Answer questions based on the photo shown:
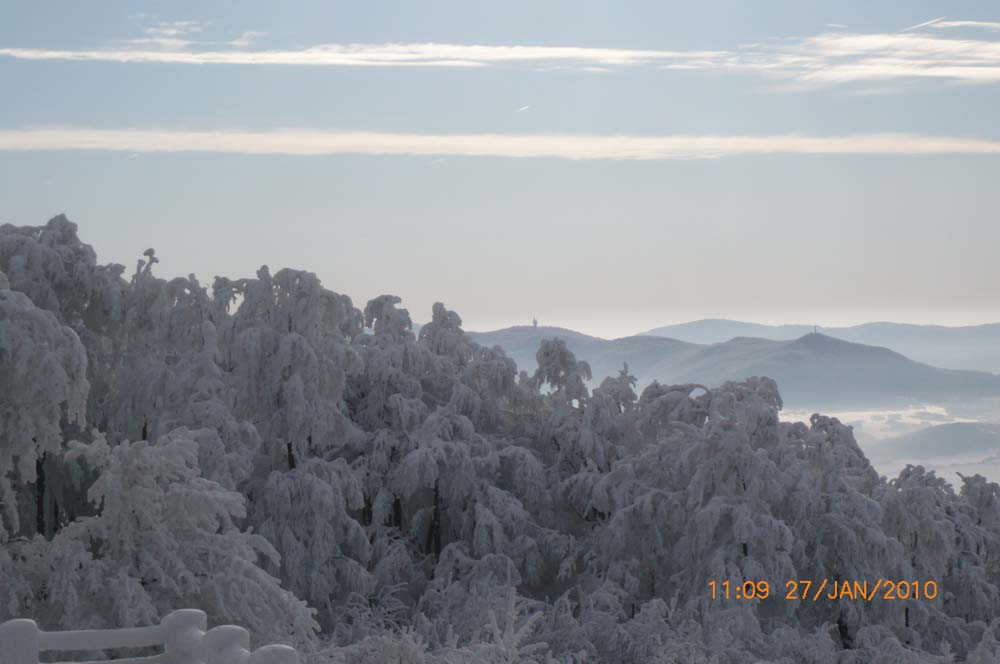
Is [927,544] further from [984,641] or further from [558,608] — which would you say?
[558,608]

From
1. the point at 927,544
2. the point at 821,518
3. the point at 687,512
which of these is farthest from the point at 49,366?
the point at 927,544

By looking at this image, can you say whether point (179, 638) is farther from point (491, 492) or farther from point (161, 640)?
point (491, 492)

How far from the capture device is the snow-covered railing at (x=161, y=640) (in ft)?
23.5

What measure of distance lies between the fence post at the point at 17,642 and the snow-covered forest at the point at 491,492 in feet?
24.3

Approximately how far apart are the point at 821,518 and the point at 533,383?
7533 millimetres

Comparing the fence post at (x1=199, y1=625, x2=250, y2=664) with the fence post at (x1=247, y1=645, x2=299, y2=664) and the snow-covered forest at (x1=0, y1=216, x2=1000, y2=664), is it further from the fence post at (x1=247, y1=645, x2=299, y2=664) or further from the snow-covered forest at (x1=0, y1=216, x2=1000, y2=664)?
the snow-covered forest at (x1=0, y1=216, x2=1000, y2=664)

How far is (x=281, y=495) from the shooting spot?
1877 centimetres

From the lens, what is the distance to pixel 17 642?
7164 mm

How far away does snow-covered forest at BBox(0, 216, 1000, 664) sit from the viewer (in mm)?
17312

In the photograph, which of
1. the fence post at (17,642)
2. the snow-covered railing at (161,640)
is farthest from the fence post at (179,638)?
the fence post at (17,642)

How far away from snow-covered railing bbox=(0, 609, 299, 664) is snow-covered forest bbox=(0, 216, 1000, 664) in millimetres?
6804
